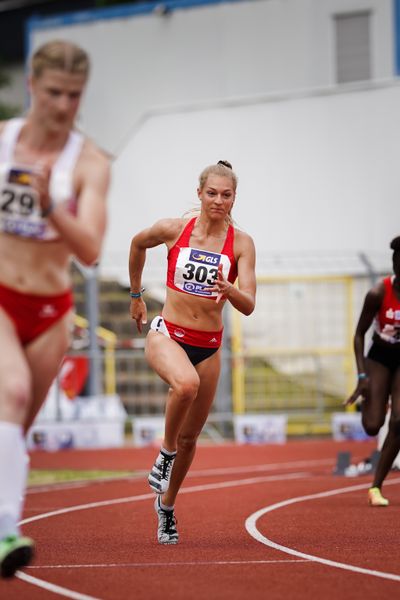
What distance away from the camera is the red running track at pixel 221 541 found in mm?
7258

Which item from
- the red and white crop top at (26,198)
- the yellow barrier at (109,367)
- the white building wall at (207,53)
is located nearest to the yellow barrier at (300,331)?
the yellow barrier at (109,367)

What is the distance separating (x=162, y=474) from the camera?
365 inches

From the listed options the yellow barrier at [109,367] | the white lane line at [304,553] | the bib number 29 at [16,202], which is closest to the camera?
the bib number 29 at [16,202]

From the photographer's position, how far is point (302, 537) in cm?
972

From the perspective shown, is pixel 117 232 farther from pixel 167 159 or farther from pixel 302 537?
pixel 302 537

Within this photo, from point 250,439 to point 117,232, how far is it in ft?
23.0

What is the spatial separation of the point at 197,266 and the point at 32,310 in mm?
3082

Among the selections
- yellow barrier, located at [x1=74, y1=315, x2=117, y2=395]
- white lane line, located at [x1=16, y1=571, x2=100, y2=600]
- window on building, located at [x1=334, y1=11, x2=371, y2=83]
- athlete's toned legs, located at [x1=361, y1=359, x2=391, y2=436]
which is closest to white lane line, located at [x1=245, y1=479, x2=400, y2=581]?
athlete's toned legs, located at [x1=361, y1=359, x2=391, y2=436]

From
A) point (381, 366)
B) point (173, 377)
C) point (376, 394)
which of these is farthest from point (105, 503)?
point (173, 377)

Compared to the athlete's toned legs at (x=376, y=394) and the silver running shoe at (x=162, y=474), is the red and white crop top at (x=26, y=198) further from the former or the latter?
the athlete's toned legs at (x=376, y=394)

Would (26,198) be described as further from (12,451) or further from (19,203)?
(12,451)

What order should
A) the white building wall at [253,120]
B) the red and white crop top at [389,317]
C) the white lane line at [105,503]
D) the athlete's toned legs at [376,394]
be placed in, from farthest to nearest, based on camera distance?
the white building wall at [253,120] → the athlete's toned legs at [376,394] → the red and white crop top at [389,317] → the white lane line at [105,503]

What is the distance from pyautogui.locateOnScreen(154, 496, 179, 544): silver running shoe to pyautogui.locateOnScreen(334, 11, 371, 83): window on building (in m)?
22.1

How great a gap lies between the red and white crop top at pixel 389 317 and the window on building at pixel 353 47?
62.7ft
